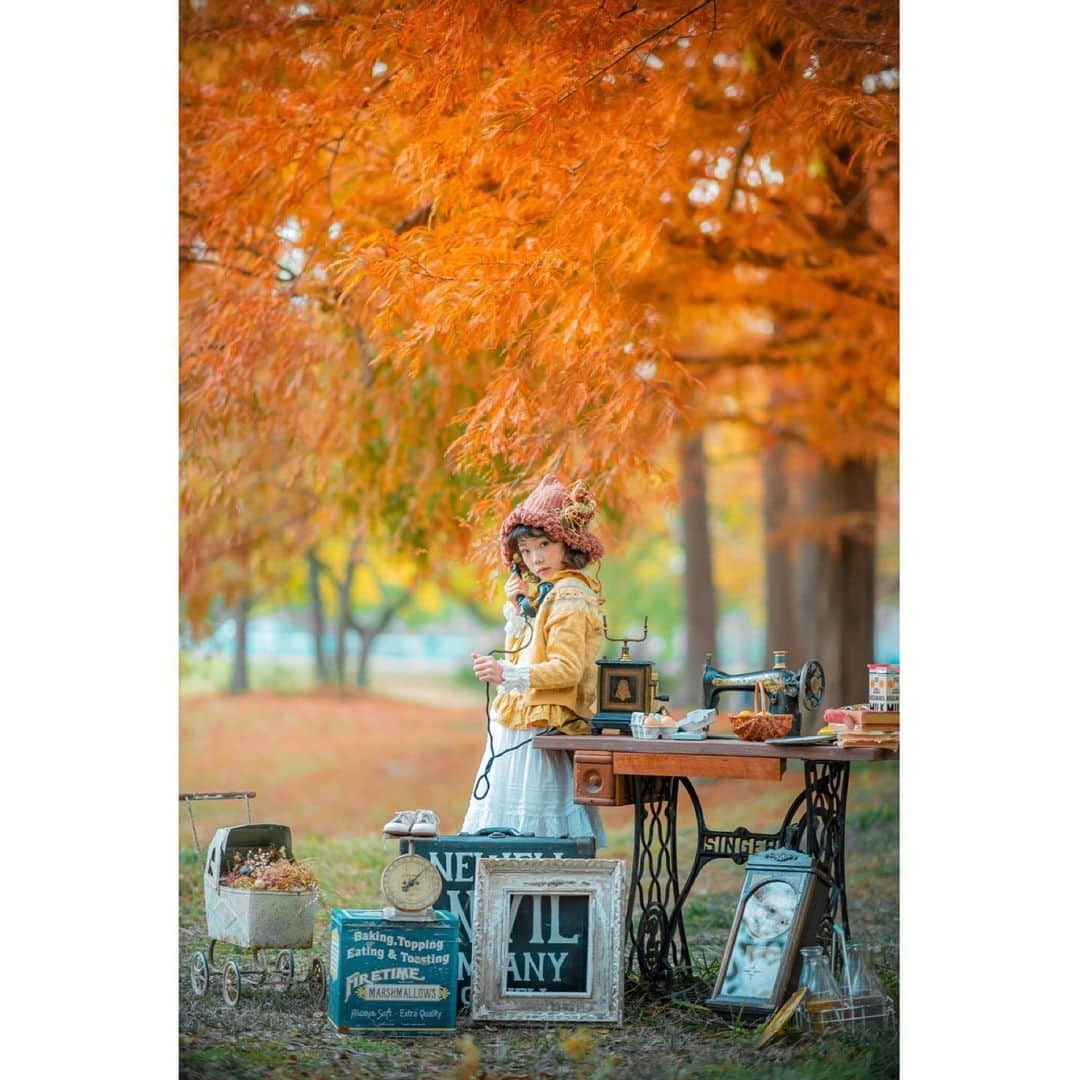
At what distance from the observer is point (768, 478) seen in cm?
1413

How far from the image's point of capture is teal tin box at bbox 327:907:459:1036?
4.38 metres

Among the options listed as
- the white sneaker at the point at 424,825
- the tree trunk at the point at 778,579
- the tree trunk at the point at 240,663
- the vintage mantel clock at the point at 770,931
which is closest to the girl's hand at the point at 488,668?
the white sneaker at the point at 424,825

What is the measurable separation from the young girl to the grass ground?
2.32 ft

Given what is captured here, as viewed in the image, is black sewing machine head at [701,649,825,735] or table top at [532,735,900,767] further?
black sewing machine head at [701,649,825,735]

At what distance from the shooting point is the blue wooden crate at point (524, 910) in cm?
452

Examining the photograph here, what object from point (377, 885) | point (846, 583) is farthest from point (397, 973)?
point (846, 583)

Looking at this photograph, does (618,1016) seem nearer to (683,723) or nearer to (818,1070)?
(818,1070)

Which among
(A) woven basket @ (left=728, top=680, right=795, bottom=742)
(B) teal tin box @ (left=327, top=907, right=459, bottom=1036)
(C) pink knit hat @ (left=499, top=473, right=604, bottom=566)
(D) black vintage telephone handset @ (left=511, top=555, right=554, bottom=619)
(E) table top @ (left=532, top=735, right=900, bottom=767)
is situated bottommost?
(B) teal tin box @ (left=327, top=907, right=459, bottom=1036)

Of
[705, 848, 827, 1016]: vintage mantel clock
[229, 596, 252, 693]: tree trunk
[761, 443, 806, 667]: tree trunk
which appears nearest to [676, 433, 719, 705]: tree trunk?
[761, 443, 806, 667]: tree trunk

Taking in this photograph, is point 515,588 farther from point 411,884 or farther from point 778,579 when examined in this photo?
point 778,579

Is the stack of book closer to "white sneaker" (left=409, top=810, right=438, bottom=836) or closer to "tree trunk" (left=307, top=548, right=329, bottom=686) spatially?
"white sneaker" (left=409, top=810, right=438, bottom=836)

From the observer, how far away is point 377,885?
7.38 metres

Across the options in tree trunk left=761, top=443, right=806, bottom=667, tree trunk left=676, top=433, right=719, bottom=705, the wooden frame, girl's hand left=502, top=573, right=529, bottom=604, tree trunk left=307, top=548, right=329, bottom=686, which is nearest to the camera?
the wooden frame
